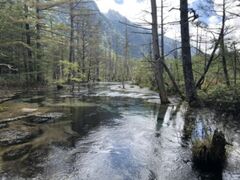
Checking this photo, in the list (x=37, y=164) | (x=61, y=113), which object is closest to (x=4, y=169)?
(x=37, y=164)

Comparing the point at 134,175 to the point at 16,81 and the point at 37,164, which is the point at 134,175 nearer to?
the point at 37,164

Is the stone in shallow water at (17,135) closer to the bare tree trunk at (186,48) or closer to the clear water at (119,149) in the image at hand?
the clear water at (119,149)

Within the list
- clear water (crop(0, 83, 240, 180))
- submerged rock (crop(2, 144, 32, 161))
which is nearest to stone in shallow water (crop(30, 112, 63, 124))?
clear water (crop(0, 83, 240, 180))

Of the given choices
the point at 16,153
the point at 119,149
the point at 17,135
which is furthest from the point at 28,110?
the point at 119,149

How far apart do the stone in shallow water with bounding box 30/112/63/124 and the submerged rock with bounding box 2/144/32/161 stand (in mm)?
2933

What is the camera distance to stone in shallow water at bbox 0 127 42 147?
24.4ft

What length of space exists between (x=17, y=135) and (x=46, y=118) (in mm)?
2518

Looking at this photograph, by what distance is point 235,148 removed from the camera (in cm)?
678

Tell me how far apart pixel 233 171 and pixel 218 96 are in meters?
5.87

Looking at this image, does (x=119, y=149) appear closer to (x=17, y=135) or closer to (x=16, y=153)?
(x=16, y=153)

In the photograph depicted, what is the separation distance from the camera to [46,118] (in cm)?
1055

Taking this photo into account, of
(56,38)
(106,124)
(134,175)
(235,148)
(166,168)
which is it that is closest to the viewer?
(134,175)

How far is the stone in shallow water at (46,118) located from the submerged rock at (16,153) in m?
2.93

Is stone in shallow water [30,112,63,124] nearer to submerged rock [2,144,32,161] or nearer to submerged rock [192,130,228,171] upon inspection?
submerged rock [2,144,32,161]
